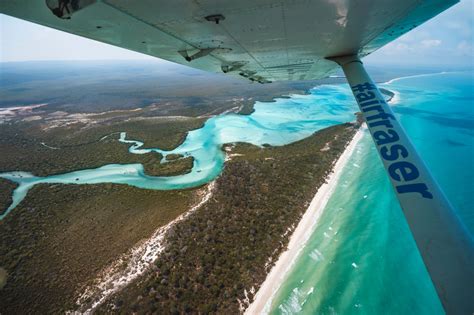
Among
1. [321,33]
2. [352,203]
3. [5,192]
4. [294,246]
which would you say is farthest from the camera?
[5,192]

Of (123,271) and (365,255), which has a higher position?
(365,255)

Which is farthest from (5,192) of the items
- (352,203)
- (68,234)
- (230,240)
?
(352,203)

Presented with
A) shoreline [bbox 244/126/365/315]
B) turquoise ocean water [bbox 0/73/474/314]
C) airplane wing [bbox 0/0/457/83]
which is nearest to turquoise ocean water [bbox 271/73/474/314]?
turquoise ocean water [bbox 0/73/474/314]

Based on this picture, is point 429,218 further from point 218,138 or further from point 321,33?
point 218,138

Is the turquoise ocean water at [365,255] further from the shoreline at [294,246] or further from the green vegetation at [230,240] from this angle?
the green vegetation at [230,240]

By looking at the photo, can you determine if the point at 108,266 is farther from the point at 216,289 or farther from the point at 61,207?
the point at 61,207

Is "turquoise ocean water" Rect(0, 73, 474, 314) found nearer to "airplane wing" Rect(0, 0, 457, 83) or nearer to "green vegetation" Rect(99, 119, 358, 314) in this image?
"green vegetation" Rect(99, 119, 358, 314)
